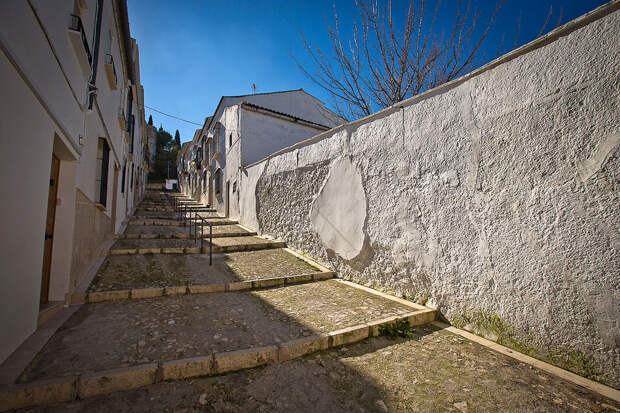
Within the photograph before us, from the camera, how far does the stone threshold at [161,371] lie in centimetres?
167

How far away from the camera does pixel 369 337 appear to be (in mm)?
2725

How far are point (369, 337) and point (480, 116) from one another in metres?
2.58

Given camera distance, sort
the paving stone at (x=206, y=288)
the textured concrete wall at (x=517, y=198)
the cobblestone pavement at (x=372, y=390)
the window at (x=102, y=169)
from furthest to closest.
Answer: the window at (x=102, y=169)
the paving stone at (x=206, y=288)
the textured concrete wall at (x=517, y=198)
the cobblestone pavement at (x=372, y=390)

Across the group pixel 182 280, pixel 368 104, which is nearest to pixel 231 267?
pixel 182 280

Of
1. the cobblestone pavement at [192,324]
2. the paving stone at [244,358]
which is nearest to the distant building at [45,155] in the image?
the cobblestone pavement at [192,324]

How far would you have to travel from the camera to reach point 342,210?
465cm

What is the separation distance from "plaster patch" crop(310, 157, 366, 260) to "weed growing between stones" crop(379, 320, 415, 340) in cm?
152

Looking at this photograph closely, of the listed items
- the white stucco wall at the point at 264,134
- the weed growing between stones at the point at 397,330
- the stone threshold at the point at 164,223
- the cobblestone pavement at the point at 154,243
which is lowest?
the weed growing between stones at the point at 397,330

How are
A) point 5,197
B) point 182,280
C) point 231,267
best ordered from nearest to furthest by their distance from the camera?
point 5,197
point 182,280
point 231,267

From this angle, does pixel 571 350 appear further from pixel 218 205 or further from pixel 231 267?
pixel 218 205

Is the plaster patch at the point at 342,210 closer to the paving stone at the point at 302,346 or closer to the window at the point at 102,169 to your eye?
the paving stone at the point at 302,346

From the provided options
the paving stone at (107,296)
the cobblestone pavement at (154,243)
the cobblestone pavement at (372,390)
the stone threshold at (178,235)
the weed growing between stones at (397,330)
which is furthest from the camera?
the stone threshold at (178,235)

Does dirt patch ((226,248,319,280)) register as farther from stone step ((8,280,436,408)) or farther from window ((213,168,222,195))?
window ((213,168,222,195))

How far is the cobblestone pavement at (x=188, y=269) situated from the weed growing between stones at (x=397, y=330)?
2.18m
